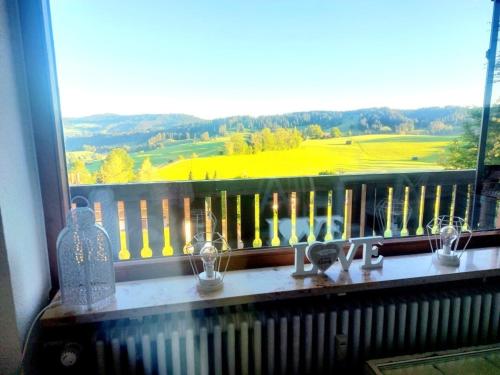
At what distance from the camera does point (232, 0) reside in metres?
1.56

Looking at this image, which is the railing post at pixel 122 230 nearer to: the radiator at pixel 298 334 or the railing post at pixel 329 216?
the radiator at pixel 298 334

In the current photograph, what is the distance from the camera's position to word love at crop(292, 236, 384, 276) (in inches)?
59.9

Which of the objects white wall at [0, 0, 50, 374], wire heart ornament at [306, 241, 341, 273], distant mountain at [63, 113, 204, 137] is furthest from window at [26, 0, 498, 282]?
wire heart ornament at [306, 241, 341, 273]

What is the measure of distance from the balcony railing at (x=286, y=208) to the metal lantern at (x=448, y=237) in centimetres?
9

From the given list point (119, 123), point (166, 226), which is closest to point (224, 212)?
point (166, 226)

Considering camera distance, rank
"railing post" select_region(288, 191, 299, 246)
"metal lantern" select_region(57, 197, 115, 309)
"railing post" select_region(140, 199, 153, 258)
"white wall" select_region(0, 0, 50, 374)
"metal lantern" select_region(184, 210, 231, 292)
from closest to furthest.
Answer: "white wall" select_region(0, 0, 50, 374) → "metal lantern" select_region(57, 197, 115, 309) → "metal lantern" select_region(184, 210, 231, 292) → "railing post" select_region(140, 199, 153, 258) → "railing post" select_region(288, 191, 299, 246)

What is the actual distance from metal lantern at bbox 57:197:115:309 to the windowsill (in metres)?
0.06

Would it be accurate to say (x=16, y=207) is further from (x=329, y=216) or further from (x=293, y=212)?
(x=329, y=216)

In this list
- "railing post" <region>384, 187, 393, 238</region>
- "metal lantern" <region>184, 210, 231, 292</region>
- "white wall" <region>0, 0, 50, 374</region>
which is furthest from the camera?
"railing post" <region>384, 187, 393, 238</region>

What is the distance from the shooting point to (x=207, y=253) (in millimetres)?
1423

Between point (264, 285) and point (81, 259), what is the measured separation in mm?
772

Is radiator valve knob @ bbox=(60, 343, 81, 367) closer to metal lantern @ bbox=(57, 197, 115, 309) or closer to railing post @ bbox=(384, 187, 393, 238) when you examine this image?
metal lantern @ bbox=(57, 197, 115, 309)

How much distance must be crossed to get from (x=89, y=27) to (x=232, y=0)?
678 millimetres

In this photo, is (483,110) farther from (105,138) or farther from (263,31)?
(105,138)
